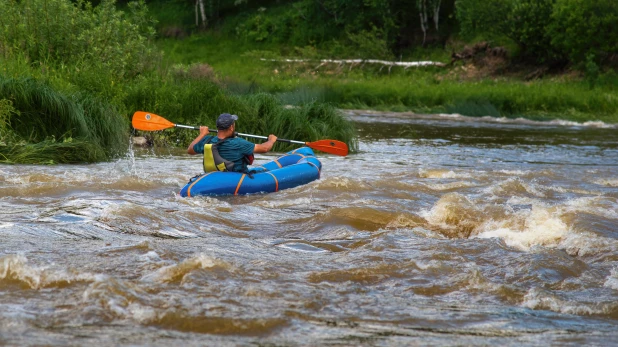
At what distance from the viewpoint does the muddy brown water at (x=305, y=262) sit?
12.9 feet

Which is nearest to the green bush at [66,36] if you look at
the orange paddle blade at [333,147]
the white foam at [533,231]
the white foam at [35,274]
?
the orange paddle blade at [333,147]

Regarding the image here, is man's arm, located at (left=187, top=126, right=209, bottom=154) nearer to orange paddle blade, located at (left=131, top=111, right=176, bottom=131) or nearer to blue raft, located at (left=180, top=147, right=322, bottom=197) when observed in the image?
blue raft, located at (left=180, top=147, right=322, bottom=197)

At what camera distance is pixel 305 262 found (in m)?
5.30

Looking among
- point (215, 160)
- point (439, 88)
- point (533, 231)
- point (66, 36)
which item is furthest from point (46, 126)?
point (439, 88)

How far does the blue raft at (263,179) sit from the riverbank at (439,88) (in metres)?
6.84

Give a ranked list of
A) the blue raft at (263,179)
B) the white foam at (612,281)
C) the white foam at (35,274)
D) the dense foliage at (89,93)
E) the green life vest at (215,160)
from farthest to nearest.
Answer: the dense foliage at (89,93)
the green life vest at (215,160)
the blue raft at (263,179)
the white foam at (612,281)
the white foam at (35,274)

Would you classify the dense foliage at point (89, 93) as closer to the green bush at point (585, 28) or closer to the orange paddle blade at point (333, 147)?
the orange paddle blade at point (333, 147)

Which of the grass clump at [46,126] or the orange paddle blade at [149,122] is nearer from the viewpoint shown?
the grass clump at [46,126]

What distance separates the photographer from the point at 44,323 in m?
3.81

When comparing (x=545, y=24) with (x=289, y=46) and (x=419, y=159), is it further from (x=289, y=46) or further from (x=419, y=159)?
(x=419, y=159)

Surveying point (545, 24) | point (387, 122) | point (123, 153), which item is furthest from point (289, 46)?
point (123, 153)

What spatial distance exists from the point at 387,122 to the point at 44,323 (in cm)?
1644

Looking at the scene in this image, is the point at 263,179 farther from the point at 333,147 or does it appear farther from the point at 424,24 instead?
the point at 424,24

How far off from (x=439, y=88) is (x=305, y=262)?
65.2 feet
